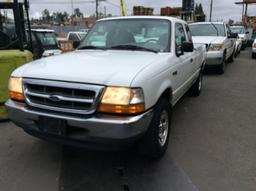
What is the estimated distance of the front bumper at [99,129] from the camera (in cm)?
256

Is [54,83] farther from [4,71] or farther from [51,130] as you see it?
[4,71]

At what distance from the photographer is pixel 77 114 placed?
8.79ft

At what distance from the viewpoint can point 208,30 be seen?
1006 centimetres

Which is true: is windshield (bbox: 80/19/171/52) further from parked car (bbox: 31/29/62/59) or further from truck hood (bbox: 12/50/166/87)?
parked car (bbox: 31/29/62/59)

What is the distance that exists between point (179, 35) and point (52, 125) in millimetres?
2737

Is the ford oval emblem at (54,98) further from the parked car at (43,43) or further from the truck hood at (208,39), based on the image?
the parked car at (43,43)

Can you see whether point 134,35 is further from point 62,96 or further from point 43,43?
point 43,43

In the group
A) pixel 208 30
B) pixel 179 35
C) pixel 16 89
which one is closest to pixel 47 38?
pixel 208 30

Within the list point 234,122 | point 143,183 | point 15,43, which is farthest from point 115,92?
point 15,43

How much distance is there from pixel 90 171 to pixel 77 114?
0.93 metres

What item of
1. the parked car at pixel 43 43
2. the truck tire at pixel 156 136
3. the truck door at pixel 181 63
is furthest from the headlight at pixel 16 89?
the parked car at pixel 43 43

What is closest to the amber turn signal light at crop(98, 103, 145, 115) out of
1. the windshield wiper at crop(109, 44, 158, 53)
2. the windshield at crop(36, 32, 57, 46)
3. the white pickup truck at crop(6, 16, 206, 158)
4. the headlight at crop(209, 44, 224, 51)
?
the white pickup truck at crop(6, 16, 206, 158)

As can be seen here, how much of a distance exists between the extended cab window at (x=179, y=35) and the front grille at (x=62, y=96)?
6.38 ft

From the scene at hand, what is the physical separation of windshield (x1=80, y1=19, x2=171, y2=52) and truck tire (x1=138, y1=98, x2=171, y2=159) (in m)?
0.97
